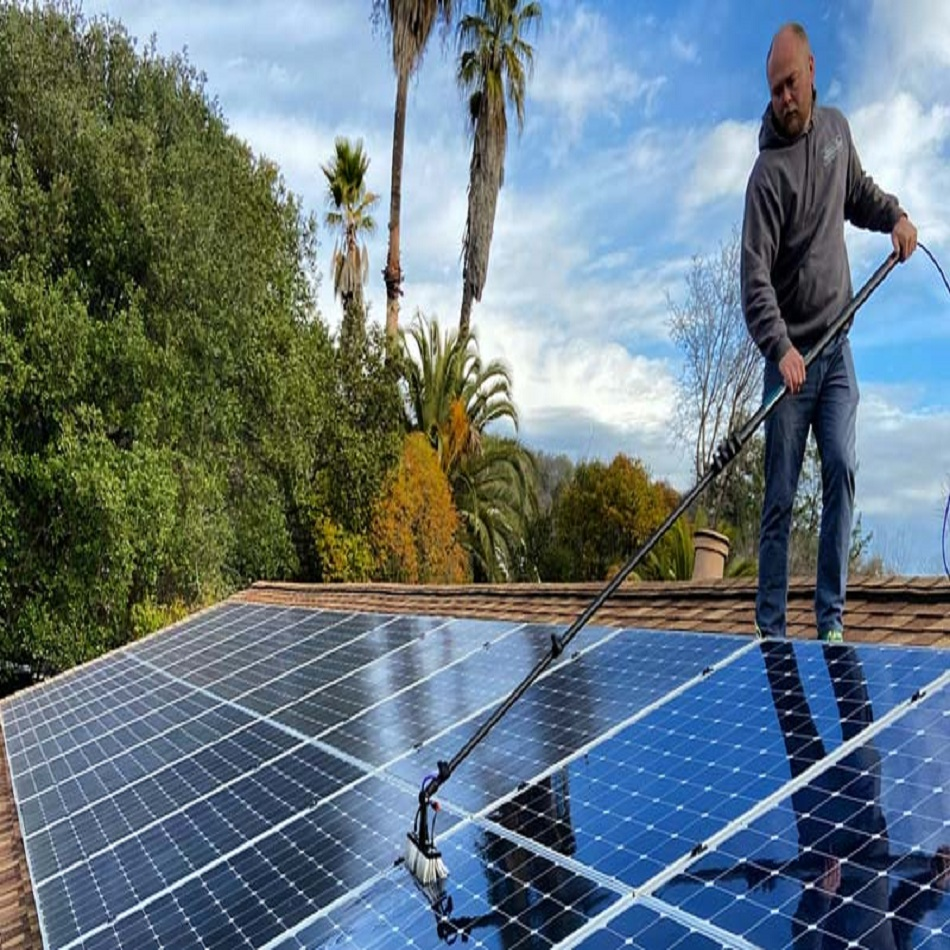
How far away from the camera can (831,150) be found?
3.73 meters

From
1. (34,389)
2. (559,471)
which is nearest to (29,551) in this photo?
(34,389)

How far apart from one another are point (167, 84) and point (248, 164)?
7.88 ft

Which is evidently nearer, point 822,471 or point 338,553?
point 822,471

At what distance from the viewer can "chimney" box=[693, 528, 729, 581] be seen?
28.3ft

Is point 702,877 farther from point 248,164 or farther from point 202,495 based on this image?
point 248,164

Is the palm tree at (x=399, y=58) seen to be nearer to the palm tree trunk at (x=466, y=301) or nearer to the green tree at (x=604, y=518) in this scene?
the palm tree trunk at (x=466, y=301)

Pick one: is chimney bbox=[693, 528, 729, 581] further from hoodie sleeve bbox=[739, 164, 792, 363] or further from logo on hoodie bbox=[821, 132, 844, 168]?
logo on hoodie bbox=[821, 132, 844, 168]

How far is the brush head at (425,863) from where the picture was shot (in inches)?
104

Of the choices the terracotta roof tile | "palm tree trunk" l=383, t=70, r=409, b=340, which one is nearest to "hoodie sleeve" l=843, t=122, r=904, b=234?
the terracotta roof tile

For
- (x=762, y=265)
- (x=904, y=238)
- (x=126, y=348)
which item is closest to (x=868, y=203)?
(x=904, y=238)

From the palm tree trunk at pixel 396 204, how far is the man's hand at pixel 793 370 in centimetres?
2373

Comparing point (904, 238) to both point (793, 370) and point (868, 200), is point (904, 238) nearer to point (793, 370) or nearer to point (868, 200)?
point (868, 200)

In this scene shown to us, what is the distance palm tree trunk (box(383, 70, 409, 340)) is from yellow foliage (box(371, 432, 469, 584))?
4.64m

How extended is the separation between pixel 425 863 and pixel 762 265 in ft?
7.92
